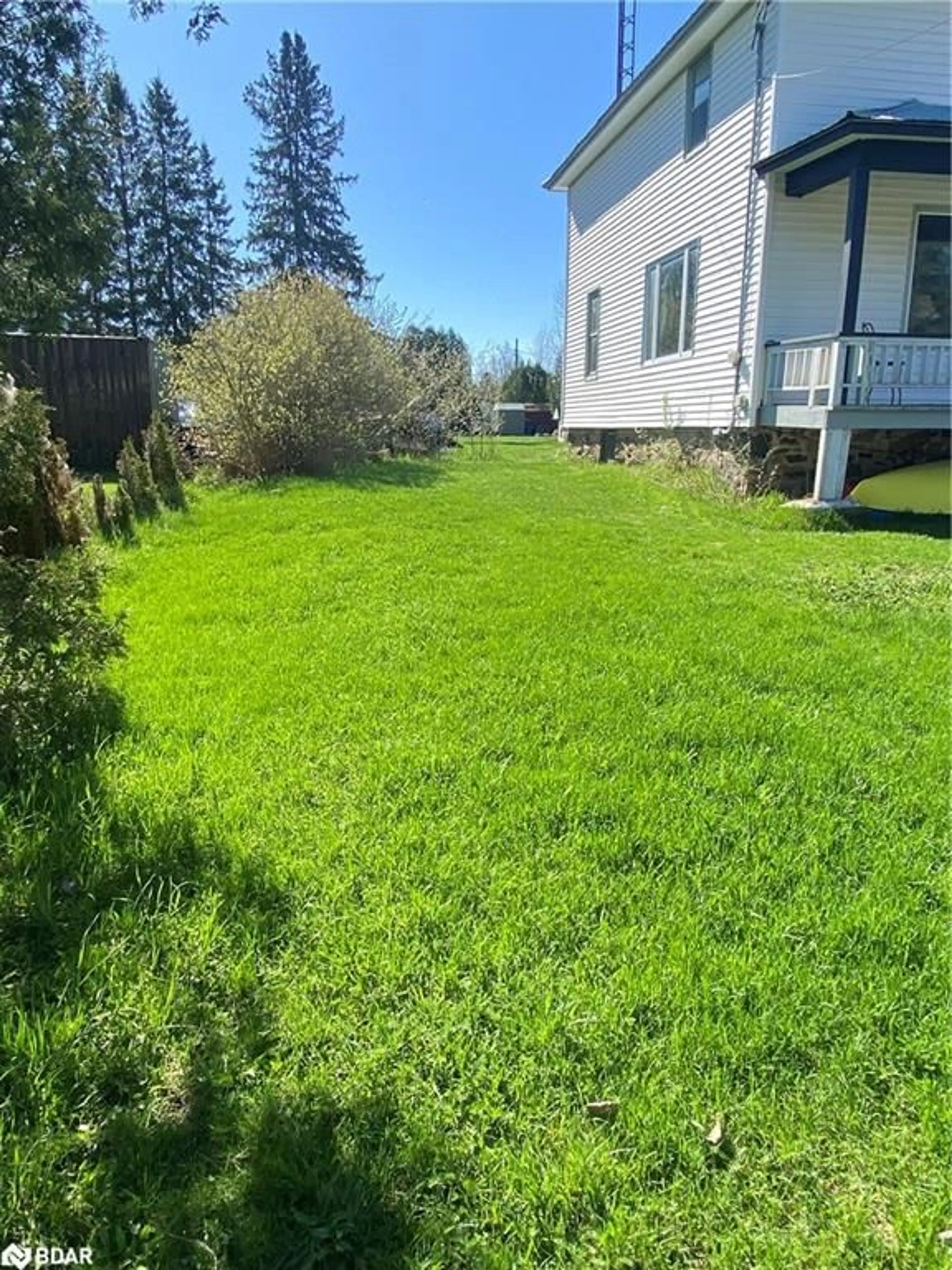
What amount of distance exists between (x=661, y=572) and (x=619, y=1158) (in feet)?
14.7

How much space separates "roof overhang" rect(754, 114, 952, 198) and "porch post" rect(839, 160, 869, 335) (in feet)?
0.25

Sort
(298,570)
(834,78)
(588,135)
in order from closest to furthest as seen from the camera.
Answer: (298,570)
(834,78)
(588,135)

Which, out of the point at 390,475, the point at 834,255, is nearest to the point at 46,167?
the point at 390,475

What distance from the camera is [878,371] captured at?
7.90 m

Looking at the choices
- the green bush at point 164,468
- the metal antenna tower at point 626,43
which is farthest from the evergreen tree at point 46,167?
the metal antenna tower at point 626,43

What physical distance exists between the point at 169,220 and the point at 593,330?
25373 millimetres

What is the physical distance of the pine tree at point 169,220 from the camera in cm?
3228

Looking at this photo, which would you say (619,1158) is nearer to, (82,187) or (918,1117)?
(918,1117)

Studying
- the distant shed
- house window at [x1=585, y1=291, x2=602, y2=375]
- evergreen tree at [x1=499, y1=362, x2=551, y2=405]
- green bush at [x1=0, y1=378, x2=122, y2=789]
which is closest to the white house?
house window at [x1=585, y1=291, x2=602, y2=375]

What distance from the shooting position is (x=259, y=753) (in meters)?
2.95

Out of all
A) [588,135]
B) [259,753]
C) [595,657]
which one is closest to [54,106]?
[259,753]

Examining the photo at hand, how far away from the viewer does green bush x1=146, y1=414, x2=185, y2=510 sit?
7.86 metres

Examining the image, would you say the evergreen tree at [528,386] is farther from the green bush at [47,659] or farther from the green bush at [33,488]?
the green bush at [47,659]

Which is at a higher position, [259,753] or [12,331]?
[12,331]
